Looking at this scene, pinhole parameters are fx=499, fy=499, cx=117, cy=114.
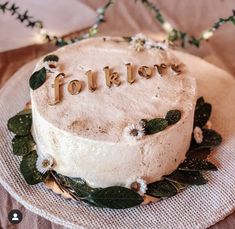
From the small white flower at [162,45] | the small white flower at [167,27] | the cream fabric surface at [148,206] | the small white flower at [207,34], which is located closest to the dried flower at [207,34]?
the small white flower at [207,34]

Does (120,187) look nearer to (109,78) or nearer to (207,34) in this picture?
(109,78)

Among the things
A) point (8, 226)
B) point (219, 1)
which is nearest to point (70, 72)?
point (8, 226)

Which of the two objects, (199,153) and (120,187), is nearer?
(120,187)

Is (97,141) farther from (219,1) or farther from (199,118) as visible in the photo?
(219,1)

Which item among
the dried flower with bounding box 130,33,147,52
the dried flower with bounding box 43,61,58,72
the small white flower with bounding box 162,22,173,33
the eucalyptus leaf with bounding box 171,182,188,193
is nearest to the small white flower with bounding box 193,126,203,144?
the eucalyptus leaf with bounding box 171,182,188,193

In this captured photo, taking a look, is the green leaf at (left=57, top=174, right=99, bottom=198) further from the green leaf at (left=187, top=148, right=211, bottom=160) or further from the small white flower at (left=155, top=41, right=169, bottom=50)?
the small white flower at (left=155, top=41, right=169, bottom=50)

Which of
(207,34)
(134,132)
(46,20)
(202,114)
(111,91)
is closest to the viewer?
(134,132)

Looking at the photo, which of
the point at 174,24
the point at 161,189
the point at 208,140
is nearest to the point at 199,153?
the point at 208,140

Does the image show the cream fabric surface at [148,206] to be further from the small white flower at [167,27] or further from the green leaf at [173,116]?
the small white flower at [167,27]
